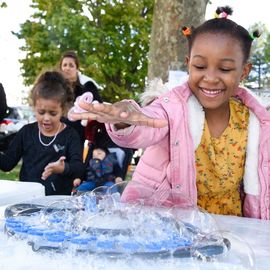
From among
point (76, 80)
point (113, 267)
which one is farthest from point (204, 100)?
point (76, 80)

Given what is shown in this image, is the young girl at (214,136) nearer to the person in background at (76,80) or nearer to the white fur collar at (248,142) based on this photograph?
the white fur collar at (248,142)

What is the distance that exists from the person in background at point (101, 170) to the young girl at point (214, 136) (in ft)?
6.51

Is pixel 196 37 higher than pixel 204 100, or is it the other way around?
pixel 196 37

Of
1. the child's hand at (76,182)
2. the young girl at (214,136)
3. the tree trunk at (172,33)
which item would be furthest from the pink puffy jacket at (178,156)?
the tree trunk at (172,33)

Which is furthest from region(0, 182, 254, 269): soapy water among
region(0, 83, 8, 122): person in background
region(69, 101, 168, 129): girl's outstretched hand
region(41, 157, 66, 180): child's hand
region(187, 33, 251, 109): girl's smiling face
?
region(0, 83, 8, 122): person in background

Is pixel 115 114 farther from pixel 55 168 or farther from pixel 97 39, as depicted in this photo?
pixel 97 39

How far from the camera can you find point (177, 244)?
3.02ft

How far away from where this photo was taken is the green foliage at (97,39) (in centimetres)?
1545

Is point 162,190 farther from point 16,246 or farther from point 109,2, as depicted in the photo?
point 109,2

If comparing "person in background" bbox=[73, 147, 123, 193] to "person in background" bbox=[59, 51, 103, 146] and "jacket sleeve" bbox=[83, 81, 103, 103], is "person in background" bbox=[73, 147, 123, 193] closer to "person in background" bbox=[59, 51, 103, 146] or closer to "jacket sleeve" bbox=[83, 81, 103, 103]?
"person in background" bbox=[59, 51, 103, 146]

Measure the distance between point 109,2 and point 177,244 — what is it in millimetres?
16314

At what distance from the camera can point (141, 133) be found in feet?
4.83

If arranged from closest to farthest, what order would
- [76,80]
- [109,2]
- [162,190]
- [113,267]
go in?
1. [113,267]
2. [162,190]
3. [76,80]
4. [109,2]

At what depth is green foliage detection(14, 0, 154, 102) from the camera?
50.7ft
